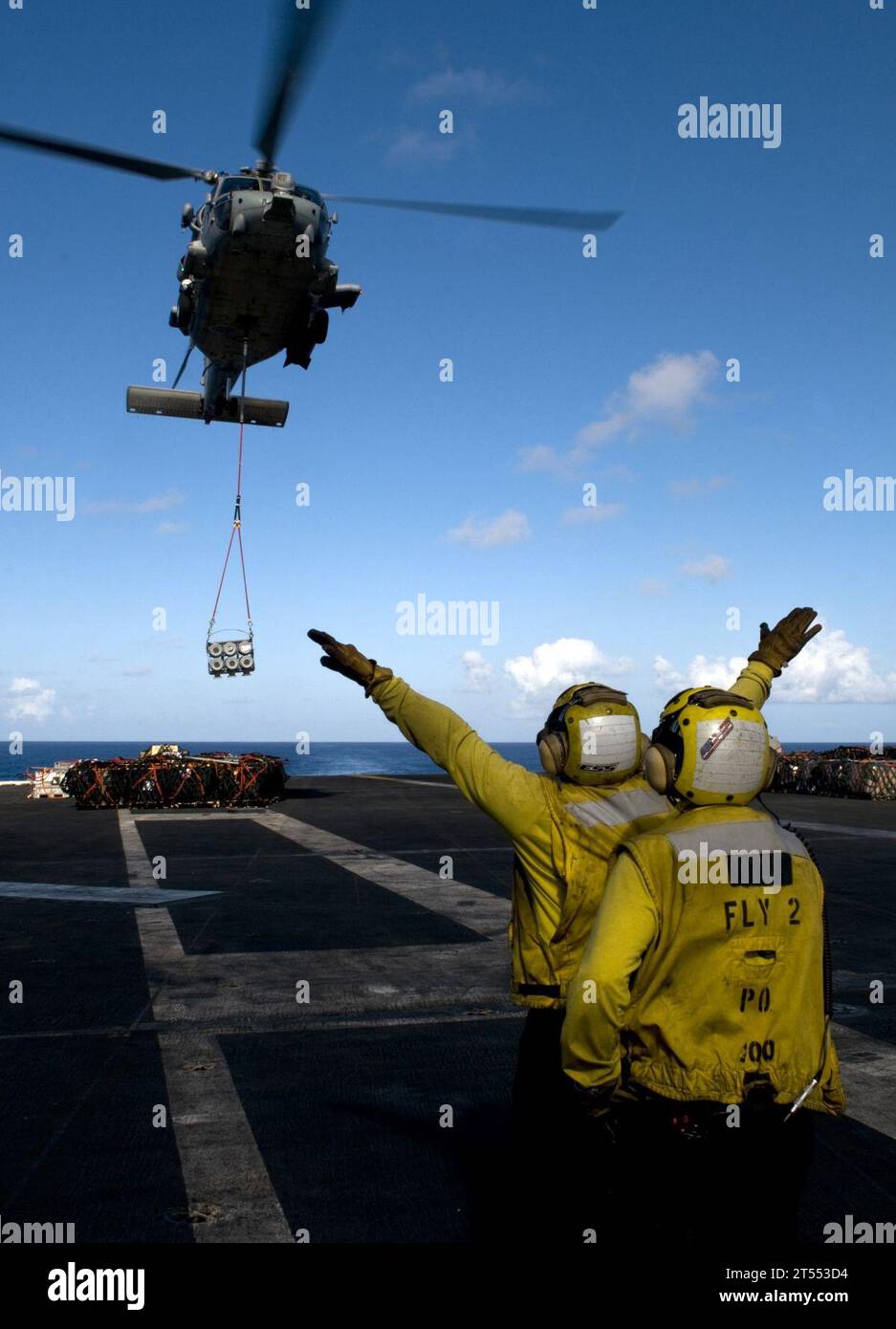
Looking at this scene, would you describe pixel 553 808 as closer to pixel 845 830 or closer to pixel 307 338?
pixel 307 338

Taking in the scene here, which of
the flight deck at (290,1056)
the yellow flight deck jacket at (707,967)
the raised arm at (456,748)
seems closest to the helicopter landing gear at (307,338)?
the flight deck at (290,1056)

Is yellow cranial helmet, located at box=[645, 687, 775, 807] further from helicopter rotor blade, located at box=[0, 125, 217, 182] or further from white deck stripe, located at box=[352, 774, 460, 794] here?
white deck stripe, located at box=[352, 774, 460, 794]

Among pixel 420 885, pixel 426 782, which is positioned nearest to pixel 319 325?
pixel 420 885

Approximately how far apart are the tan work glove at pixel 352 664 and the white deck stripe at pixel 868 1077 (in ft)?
11.9

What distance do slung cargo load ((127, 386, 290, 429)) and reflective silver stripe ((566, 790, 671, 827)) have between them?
65.9 feet

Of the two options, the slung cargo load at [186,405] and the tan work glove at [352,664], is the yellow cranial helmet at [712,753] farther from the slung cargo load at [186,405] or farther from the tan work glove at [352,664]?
the slung cargo load at [186,405]

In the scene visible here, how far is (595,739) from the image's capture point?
3447mm

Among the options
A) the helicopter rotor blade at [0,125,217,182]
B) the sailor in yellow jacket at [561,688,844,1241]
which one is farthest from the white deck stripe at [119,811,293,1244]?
the helicopter rotor blade at [0,125,217,182]

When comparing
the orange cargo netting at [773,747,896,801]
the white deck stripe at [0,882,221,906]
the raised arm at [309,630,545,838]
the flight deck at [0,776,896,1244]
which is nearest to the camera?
the raised arm at [309,630,545,838]

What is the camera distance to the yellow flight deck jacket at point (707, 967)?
8.80ft

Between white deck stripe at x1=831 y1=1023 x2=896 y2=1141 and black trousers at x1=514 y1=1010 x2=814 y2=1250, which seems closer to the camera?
black trousers at x1=514 y1=1010 x2=814 y2=1250

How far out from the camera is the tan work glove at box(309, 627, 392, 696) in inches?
145
